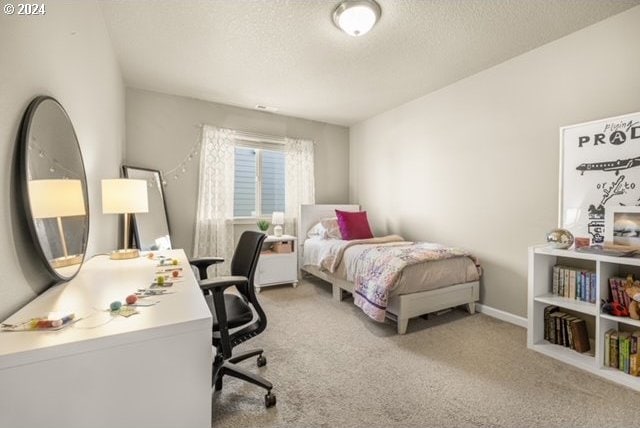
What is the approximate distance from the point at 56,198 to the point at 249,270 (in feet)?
3.17

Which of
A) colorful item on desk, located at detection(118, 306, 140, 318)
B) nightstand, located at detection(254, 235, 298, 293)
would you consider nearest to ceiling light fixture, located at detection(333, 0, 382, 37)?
colorful item on desk, located at detection(118, 306, 140, 318)

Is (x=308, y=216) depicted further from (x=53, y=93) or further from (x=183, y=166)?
(x=53, y=93)

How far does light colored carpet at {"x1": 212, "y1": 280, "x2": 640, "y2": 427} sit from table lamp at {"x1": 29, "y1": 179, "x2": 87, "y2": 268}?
1.08 m

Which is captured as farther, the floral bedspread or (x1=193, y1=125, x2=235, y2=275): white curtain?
(x1=193, y1=125, x2=235, y2=275): white curtain

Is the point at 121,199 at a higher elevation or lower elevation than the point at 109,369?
higher

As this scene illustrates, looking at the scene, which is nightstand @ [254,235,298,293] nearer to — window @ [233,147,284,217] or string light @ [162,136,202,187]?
window @ [233,147,284,217]

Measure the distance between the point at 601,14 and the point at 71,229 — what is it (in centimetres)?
363

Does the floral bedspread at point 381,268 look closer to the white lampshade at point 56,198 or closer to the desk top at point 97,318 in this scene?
the desk top at point 97,318

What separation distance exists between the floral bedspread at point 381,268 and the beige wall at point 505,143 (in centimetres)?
40

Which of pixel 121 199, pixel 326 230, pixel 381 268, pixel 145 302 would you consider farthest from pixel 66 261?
pixel 326 230

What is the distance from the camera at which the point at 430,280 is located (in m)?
2.62

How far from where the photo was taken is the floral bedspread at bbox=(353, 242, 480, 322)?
Result: 96.7 inches

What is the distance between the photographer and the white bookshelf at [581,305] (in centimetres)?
184

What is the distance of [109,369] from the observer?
798 millimetres
